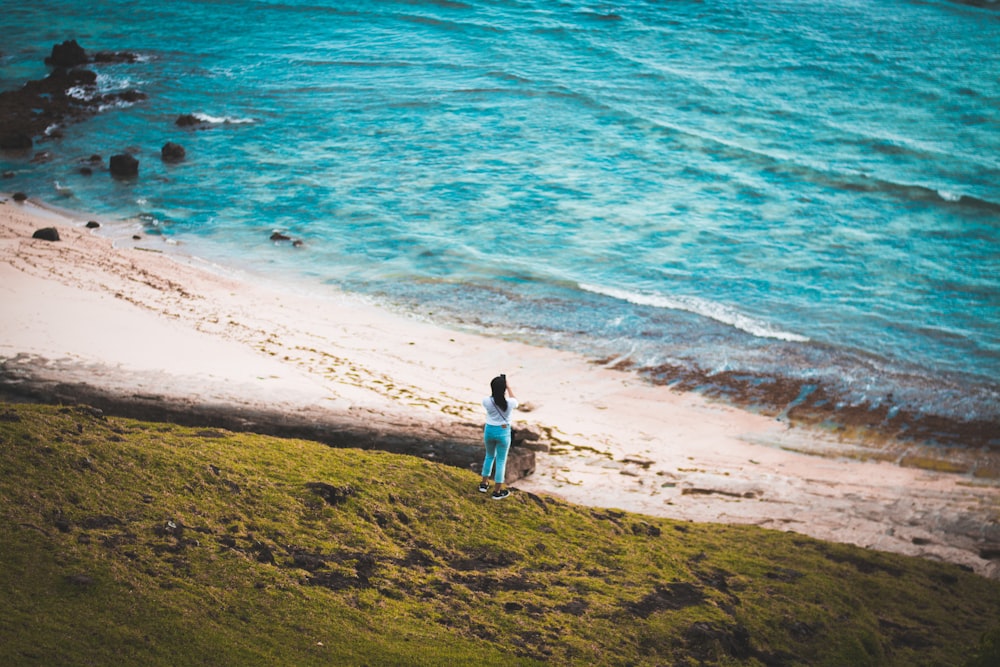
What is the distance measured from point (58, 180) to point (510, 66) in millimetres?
23963

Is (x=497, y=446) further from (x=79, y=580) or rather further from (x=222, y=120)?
(x=222, y=120)

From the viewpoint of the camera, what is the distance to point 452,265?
2689cm

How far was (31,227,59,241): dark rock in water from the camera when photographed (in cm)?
2392

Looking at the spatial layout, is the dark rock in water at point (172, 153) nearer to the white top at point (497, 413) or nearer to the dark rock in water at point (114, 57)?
the dark rock in water at point (114, 57)

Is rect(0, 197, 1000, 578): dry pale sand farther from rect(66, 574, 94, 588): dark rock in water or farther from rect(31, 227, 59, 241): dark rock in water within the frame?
rect(66, 574, 94, 588): dark rock in water

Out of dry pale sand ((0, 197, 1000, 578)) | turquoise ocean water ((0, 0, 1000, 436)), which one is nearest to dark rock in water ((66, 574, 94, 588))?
dry pale sand ((0, 197, 1000, 578))

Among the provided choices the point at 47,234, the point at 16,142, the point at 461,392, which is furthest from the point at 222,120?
the point at 461,392

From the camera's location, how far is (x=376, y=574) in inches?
369

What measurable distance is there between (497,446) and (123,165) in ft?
87.0

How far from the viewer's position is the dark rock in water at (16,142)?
34.9 m

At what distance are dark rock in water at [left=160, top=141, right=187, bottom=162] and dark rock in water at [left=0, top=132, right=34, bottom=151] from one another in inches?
214

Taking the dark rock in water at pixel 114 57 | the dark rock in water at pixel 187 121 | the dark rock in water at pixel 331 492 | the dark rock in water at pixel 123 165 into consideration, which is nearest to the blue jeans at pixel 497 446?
the dark rock in water at pixel 331 492

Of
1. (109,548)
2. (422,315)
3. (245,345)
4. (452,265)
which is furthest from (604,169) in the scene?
(109,548)

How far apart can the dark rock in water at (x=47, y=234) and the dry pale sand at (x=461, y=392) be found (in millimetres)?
505
